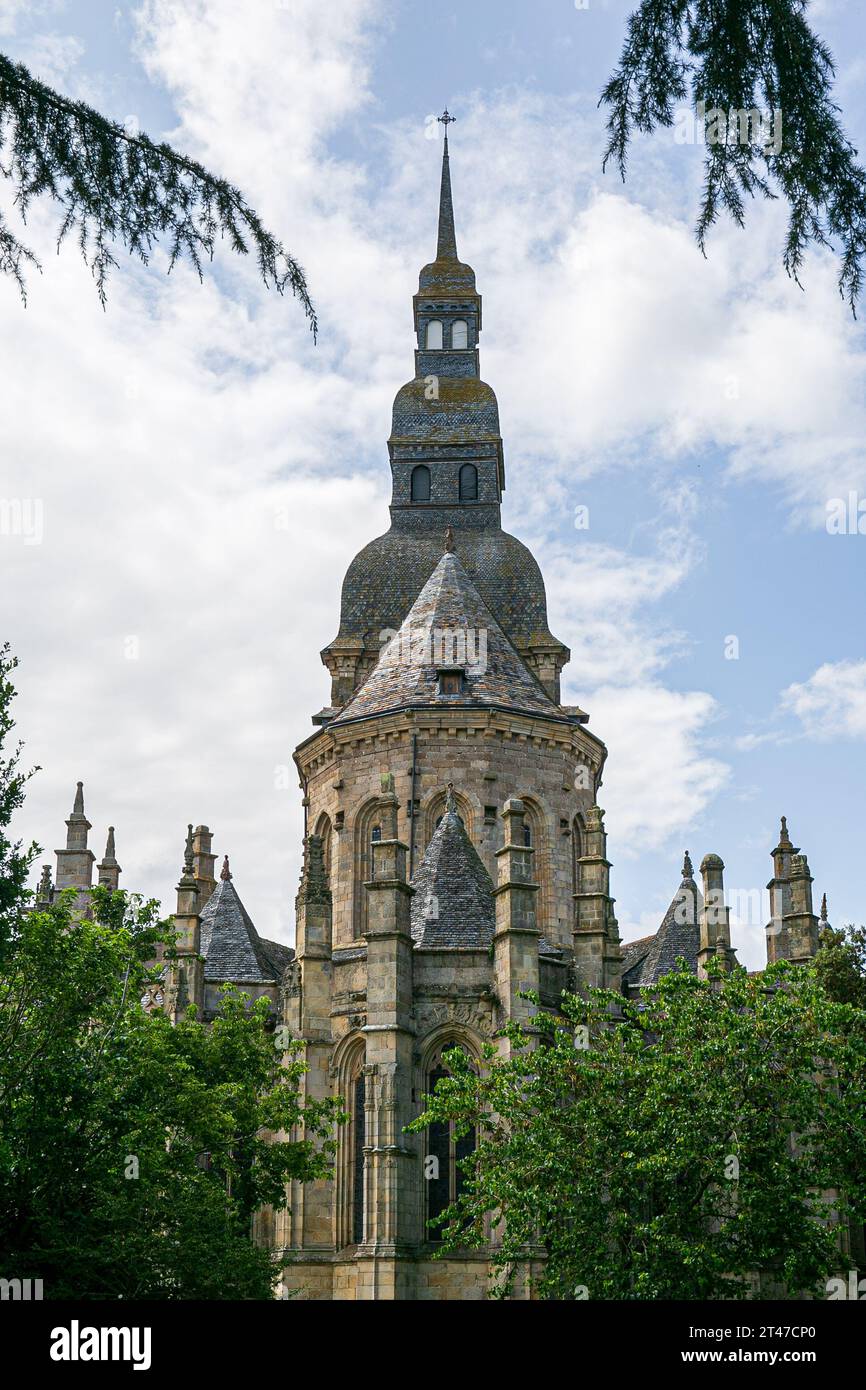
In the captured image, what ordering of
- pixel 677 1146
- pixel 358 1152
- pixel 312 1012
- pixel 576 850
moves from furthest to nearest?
pixel 576 850
pixel 312 1012
pixel 358 1152
pixel 677 1146

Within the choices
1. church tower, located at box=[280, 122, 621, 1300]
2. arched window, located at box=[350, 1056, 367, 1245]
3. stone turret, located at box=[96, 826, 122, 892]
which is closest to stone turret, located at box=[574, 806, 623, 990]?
church tower, located at box=[280, 122, 621, 1300]

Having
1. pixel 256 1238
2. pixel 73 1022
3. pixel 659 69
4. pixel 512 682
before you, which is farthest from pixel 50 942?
pixel 512 682

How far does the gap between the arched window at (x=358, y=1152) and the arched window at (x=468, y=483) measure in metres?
24.3

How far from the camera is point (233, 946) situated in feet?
144

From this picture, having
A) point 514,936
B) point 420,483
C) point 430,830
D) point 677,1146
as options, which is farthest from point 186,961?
point 420,483

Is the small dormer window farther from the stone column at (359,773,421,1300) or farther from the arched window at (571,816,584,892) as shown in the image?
the stone column at (359,773,421,1300)

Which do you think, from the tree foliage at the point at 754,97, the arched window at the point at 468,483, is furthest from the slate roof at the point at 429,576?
the tree foliage at the point at 754,97

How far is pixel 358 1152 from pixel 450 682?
14.1 metres

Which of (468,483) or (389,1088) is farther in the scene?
(468,483)

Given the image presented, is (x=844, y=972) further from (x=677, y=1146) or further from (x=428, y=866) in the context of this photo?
(x=677, y=1146)

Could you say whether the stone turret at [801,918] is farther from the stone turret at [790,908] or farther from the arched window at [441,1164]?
the arched window at [441,1164]

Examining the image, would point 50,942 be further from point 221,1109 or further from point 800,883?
point 800,883

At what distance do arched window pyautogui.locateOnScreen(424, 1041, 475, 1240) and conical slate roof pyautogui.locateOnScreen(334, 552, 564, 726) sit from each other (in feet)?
41.1

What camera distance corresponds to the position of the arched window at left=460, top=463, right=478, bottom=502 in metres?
54.0
